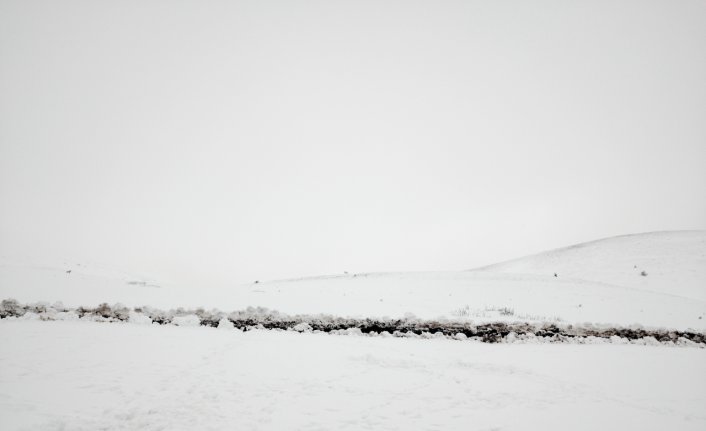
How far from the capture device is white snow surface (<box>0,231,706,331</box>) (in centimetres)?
1691

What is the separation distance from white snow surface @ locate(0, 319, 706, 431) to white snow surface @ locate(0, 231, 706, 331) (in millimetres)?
6076

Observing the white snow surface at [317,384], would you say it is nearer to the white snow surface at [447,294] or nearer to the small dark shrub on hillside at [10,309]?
A: the small dark shrub on hillside at [10,309]

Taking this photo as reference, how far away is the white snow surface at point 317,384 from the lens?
5.36m

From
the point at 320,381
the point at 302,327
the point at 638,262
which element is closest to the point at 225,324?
the point at 302,327

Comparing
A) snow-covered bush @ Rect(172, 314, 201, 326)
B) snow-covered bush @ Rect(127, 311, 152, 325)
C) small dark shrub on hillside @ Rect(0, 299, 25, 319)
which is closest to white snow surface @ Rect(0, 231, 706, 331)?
small dark shrub on hillside @ Rect(0, 299, 25, 319)

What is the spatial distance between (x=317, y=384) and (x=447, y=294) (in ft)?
59.0

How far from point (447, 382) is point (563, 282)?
78.1 feet

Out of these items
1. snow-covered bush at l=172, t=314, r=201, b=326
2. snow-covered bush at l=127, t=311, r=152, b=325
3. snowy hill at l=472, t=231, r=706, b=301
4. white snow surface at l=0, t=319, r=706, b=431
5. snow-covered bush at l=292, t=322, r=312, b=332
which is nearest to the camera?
white snow surface at l=0, t=319, r=706, b=431

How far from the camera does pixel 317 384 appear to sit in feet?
22.7

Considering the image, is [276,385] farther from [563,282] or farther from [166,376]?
[563,282]

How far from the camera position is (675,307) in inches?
873

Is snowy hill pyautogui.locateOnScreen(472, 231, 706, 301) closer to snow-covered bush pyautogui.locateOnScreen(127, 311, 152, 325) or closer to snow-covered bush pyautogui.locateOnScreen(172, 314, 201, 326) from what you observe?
snow-covered bush pyautogui.locateOnScreen(172, 314, 201, 326)

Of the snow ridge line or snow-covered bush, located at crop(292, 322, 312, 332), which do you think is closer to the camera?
the snow ridge line

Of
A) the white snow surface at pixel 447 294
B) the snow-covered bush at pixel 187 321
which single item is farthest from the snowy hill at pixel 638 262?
the snow-covered bush at pixel 187 321
